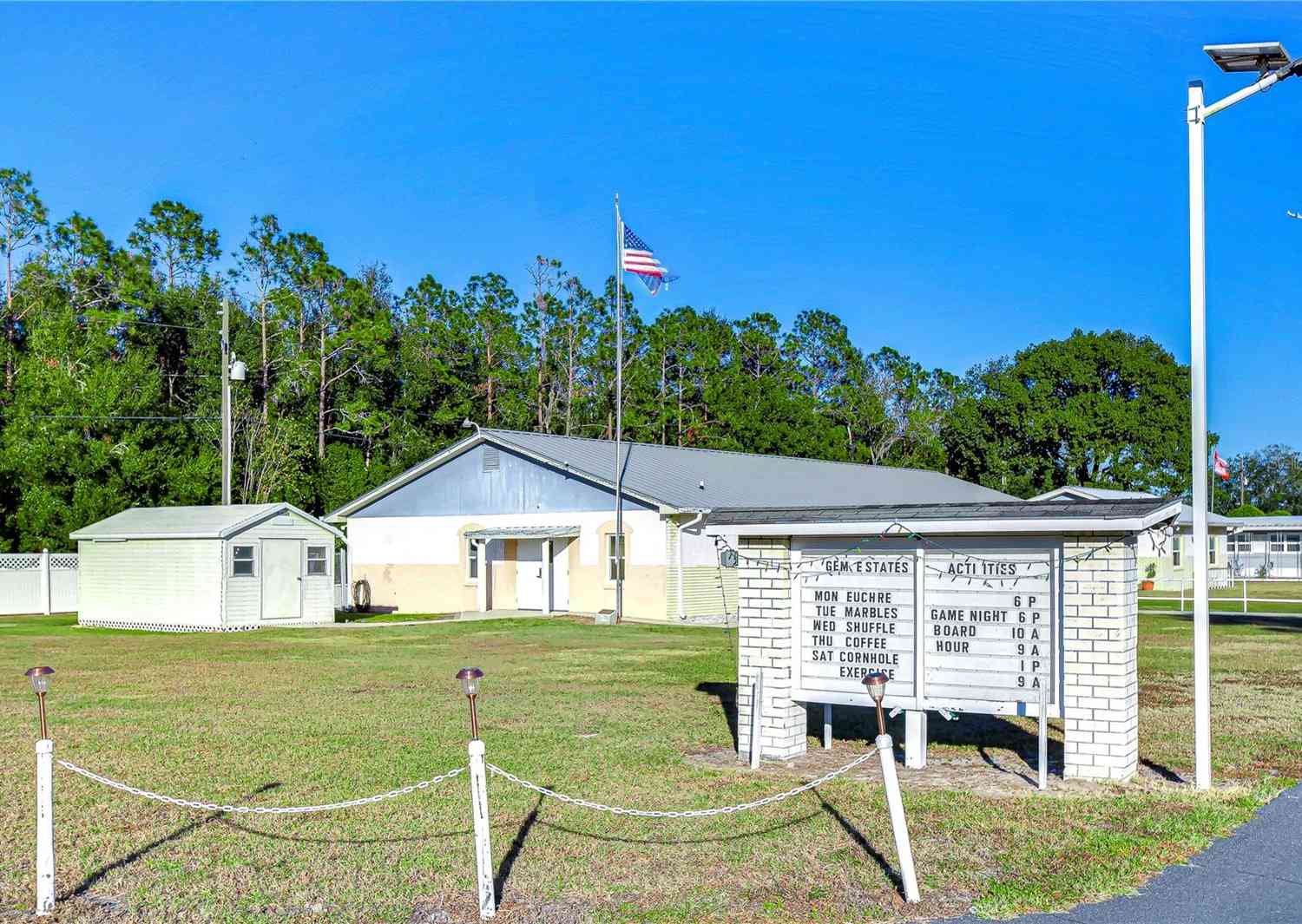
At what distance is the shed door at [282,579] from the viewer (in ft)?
95.6

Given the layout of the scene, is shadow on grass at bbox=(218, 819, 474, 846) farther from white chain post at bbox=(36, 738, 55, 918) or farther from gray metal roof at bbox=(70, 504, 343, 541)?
gray metal roof at bbox=(70, 504, 343, 541)

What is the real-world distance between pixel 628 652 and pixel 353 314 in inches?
1516

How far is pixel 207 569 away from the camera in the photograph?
92.6 ft

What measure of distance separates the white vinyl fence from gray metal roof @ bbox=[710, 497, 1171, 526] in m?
30.0

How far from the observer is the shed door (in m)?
29.1

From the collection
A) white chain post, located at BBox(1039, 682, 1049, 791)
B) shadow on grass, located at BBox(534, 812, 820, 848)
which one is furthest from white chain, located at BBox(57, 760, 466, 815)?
white chain post, located at BBox(1039, 682, 1049, 791)

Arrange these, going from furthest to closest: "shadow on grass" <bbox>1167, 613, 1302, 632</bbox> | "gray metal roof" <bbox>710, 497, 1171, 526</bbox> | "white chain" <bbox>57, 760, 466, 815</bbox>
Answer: "shadow on grass" <bbox>1167, 613, 1302, 632</bbox>
"gray metal roof" <bbox>710, 497, 1171, 526</bbox>
"white chain" <bbox>57, 760, 466, 815</bbox>

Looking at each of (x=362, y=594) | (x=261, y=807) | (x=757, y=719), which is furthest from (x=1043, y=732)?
(x=362, y=594)

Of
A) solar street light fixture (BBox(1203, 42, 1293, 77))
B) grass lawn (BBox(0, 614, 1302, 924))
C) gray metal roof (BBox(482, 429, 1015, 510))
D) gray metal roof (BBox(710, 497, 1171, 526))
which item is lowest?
grass lawn (BBox(0, 614, 1302, 924))

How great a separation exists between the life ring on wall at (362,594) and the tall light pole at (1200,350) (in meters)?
30.5

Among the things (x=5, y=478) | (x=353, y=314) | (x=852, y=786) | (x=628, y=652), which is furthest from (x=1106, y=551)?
(x=353, y=314)

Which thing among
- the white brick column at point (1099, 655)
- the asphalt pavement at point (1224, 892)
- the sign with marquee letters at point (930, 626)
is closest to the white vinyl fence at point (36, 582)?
the sign with marquee letters at point (930, 626)

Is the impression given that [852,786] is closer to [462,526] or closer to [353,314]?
[462,526]

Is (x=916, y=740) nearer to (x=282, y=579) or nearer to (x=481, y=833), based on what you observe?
(x=481, y=833)
